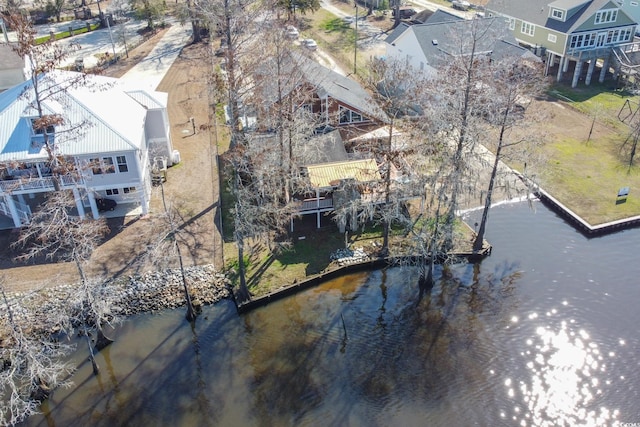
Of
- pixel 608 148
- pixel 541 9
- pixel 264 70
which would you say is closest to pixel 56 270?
pixel 264 70

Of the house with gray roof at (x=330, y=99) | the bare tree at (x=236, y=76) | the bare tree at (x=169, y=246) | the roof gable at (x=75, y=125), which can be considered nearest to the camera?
the bare tree at (x=236, y=76)

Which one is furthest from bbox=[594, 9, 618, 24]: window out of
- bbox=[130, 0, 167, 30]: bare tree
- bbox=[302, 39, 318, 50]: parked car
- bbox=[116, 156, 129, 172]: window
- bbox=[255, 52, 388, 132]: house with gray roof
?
bbox=[130, 0, 167, 30]: bare tree

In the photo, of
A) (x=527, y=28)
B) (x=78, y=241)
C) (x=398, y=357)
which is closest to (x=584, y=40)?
(x=527, y=28)

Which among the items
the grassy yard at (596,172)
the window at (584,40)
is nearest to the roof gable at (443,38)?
the window at (584,40)

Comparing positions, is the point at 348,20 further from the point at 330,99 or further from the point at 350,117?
the point at 330,99

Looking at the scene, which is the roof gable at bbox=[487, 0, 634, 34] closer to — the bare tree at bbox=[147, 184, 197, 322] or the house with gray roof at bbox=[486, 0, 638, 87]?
the house with gray roof at bbox=[486, 0, 638, 87]

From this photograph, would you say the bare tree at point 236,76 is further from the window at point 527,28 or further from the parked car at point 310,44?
the window at point 527,28
